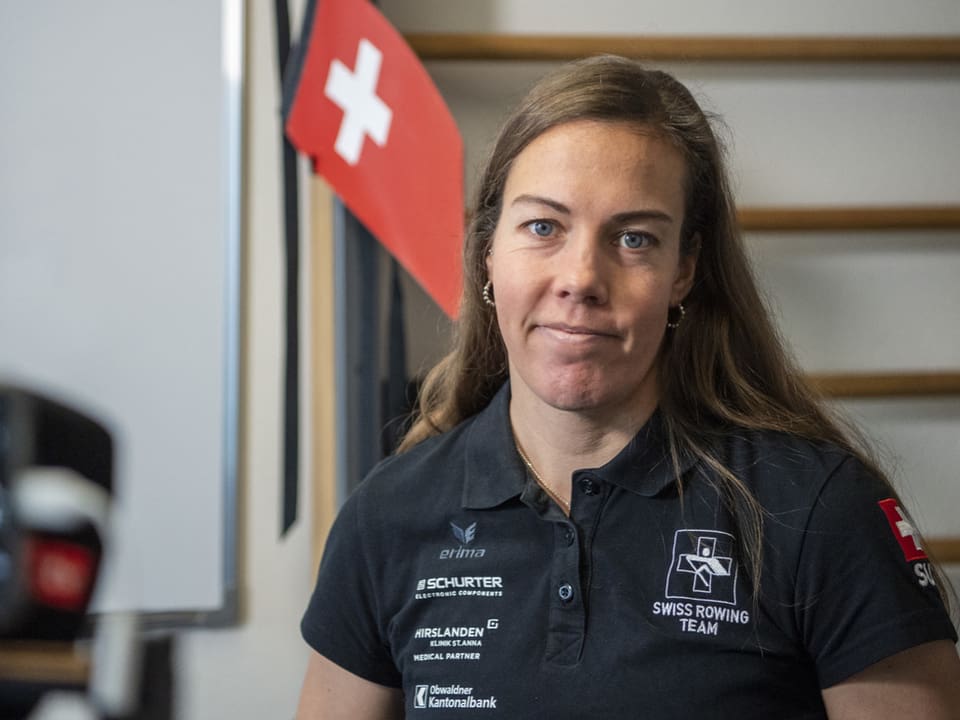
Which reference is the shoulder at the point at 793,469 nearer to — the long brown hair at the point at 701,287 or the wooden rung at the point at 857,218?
the long brown hair at the point at 701,287

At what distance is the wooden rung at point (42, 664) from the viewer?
885 mm

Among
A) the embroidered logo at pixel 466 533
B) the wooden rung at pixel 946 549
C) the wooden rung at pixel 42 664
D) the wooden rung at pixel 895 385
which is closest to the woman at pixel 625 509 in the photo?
the embroidered logo at pixel 466 533

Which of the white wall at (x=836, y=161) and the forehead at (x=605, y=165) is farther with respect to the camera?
the white wall at (x=836, y=161)

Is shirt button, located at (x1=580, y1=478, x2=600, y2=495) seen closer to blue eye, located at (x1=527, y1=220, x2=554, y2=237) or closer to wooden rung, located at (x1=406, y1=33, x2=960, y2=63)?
blue eye, located at (x1=527, y1=220, x2=554, y2=237)

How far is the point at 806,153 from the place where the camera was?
68.1 inches

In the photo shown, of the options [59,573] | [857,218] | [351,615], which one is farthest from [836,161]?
[59,573]

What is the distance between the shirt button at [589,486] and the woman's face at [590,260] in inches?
2.7

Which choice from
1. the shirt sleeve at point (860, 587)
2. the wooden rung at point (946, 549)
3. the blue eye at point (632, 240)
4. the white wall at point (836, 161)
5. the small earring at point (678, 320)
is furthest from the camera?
the white wall at point (836, 161)

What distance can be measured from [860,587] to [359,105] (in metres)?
0.92

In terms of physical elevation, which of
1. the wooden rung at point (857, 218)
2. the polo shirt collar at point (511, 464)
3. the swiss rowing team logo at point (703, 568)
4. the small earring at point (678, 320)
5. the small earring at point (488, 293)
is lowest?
the swiss rowing team logo at point (703, 568)

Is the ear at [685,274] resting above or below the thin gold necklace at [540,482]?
above

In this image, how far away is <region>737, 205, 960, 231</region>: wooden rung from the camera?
5.32 ft

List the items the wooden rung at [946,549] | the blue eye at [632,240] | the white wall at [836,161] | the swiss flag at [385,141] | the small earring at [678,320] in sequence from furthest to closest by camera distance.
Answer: the white wall at [836,161] < the wooden rung at [946,549] < the swiss flag at [385,141] < the small earring at [678,320] < the blue eye at [632,240]

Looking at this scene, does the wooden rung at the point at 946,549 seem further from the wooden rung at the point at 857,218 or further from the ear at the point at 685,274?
the ear at the point at 685,274
